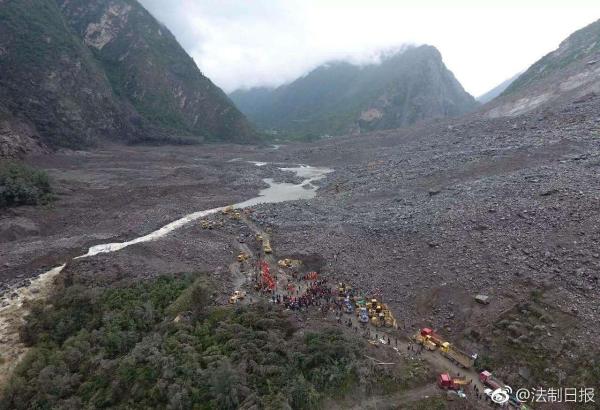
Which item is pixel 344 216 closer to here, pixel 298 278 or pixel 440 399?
pixel 298 278

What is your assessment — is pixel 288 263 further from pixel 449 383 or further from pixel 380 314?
pixel 449 383

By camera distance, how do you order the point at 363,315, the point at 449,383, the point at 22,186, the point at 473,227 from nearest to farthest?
the point at 449,383 → the point at 363,315 → the point at 473,227 → the point at 22,186

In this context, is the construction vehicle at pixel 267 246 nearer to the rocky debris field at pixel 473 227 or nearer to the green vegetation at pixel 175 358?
the rocky debris field at pixel 473 227

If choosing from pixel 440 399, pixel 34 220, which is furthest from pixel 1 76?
pixel 440 399

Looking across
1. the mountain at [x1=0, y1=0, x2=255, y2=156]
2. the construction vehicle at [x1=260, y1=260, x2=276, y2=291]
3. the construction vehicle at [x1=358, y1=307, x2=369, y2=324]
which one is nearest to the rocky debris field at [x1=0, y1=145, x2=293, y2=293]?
the construction vehicle at [x1=260, y1=260, x2=276, y2=291]

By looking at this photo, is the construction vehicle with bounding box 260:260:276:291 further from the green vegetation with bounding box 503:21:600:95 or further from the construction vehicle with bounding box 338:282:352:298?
the green vegetation with bounding box 503:21:600:95

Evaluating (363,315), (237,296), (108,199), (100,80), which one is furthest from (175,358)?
(100,80)

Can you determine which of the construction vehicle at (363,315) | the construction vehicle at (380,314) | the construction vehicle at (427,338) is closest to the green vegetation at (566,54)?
the construction vehicle at (380,314)
